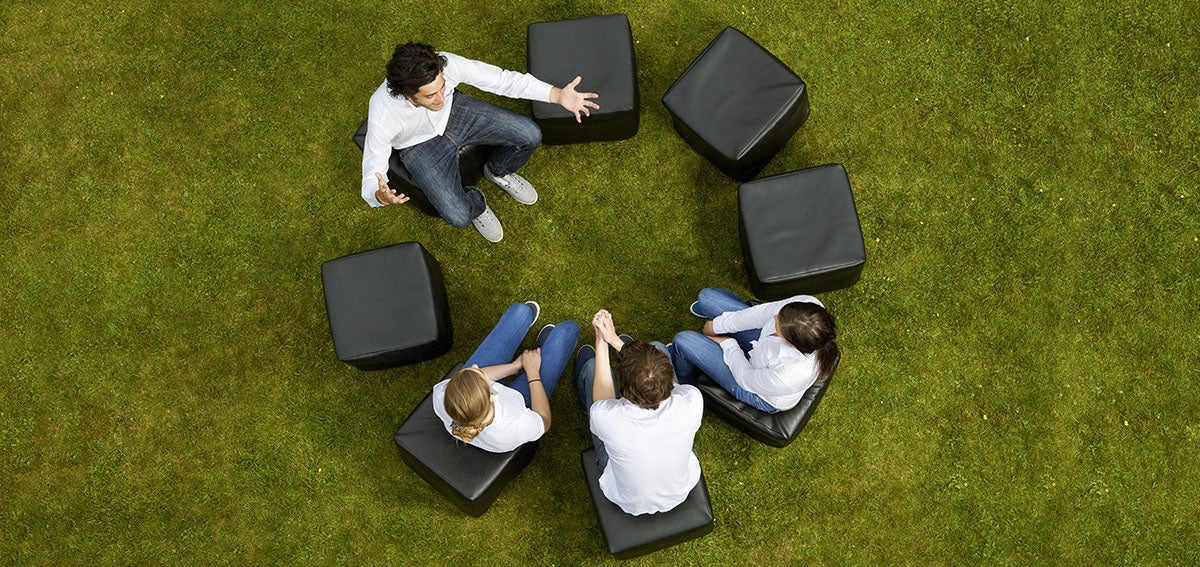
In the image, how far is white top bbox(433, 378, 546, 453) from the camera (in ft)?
12.2

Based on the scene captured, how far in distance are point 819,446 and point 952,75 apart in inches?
108

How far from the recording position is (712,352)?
4.25 meters

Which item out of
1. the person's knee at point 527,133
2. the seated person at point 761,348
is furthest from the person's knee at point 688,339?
the person's knee at point 527,133

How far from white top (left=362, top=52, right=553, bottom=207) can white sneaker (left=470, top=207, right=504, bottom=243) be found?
2.24 feet

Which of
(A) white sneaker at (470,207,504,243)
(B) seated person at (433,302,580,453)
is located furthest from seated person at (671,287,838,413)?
(A) white sneaker at (470,207,504,243)

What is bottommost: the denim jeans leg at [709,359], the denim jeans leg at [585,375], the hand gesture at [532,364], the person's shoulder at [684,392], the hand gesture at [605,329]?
the denim jeans leg at [585,375]

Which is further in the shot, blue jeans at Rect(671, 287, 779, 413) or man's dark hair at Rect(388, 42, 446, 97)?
blue jeans at Rect(671, 287, 779, 413)

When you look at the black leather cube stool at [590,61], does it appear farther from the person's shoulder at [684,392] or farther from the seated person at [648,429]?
the person's shoulder at [684,392]

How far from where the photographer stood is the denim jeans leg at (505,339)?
445cm

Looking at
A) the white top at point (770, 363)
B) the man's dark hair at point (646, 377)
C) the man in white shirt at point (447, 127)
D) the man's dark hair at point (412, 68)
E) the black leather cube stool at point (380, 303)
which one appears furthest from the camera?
the black leather cube stool at point (380, 303)

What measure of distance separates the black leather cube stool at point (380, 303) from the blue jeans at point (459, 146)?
1.25 ft

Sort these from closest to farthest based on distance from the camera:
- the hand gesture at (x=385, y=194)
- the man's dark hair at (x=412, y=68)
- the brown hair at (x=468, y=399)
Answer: the brown hair at (x=468, y=399) < the man's dark hair at (x=412, y=68) < the hand gesture at (x=385, y=194)

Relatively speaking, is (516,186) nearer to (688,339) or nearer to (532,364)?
(532,364)

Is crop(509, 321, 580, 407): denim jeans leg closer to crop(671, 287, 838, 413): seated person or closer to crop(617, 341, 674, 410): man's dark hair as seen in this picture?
crop(671, 287, 838, 413): seated person
